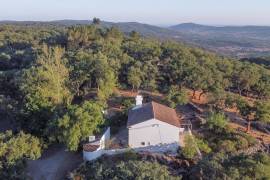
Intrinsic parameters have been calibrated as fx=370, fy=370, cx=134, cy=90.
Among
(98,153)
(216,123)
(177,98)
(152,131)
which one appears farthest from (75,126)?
(177,98)

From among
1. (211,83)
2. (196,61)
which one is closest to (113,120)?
(211,83)

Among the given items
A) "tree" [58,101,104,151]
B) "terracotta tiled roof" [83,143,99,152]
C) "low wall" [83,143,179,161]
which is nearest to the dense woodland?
"tree" [58,101,104,151]

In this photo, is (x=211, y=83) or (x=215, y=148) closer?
(x=215, y=148)

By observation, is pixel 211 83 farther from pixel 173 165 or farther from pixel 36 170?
pixel 36 170

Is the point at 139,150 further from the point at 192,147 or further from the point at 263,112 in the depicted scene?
the point at 263,112

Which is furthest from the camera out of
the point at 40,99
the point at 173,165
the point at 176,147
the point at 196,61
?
the point at 196,61
